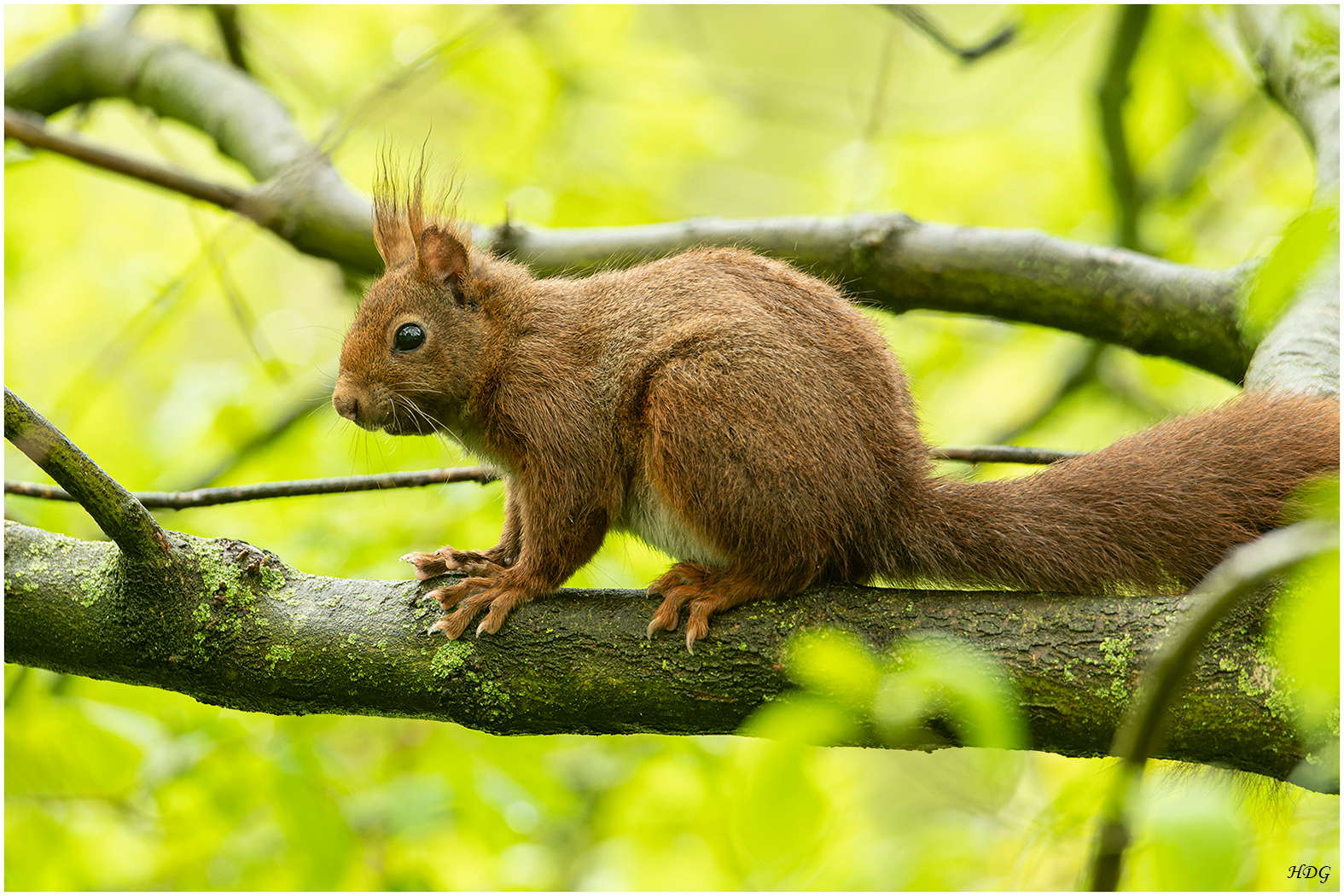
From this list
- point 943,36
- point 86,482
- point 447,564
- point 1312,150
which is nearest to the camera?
point 86,482

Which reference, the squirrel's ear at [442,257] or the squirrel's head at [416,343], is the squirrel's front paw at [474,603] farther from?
the squirrel's ear at [442,257]

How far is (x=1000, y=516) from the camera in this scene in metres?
2.57

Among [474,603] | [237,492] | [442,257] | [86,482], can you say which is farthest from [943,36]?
[86,482]

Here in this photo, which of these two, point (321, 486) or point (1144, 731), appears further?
point (321, 486)

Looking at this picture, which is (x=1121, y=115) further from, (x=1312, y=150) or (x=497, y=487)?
(x=497, y=487)

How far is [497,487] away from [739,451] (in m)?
1.72

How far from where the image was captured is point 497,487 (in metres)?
4.14

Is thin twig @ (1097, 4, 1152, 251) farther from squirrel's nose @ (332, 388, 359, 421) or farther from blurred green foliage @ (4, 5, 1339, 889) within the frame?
squirrel's nose @ (332, 388, 359, 421)

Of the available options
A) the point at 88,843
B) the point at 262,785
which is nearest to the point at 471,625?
the point at 262,785

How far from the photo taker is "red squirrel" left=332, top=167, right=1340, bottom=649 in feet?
8.05

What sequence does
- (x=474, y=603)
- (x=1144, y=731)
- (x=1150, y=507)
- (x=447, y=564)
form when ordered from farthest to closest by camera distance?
(x=447, y=564), (x=474, y=603), (x=1150, y=507), (x=1144, y=731)

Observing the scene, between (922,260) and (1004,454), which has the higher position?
(922,260)

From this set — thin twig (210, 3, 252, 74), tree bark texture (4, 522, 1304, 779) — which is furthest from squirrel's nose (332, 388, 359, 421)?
thin twig (210, 3, 252, 74)

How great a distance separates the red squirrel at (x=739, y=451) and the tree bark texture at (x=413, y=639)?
→ 103 mm
